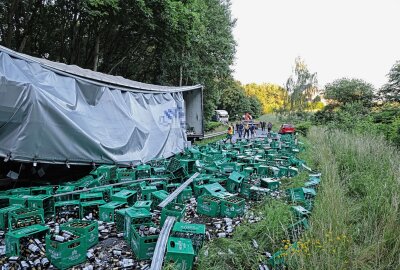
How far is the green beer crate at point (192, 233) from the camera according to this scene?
113 inches

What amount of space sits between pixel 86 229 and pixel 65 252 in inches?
15.4

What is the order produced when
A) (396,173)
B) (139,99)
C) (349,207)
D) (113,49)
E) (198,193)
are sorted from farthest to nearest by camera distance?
(113,49), (139,99), (198,193), (396,173), (349,207)

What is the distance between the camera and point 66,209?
164 inches

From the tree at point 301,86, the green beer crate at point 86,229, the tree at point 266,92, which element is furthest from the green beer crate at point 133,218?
the tree at point 266,92

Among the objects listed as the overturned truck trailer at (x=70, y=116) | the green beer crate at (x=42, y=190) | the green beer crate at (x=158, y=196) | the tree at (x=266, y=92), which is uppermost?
the tree at (x=266, y=92)

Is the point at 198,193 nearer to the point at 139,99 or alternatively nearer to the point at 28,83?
the point at 28,83

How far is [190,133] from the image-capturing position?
13.5 m

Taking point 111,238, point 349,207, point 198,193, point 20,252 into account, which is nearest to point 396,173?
point 349,207

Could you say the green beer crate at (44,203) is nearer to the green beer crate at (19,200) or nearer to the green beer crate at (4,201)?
the green beer crate at (19,200)

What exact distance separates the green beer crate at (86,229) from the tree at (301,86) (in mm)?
36077

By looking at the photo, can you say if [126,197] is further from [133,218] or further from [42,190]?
[42,190]

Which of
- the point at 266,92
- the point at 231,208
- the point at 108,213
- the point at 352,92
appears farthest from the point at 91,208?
the point at 266,92

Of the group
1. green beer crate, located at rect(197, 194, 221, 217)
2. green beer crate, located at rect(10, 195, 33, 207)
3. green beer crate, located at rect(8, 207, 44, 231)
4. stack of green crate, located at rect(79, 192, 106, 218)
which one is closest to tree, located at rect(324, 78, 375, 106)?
green beer crate, located at rect(197, 194, 221, 217)

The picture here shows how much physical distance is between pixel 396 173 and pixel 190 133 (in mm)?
9787
